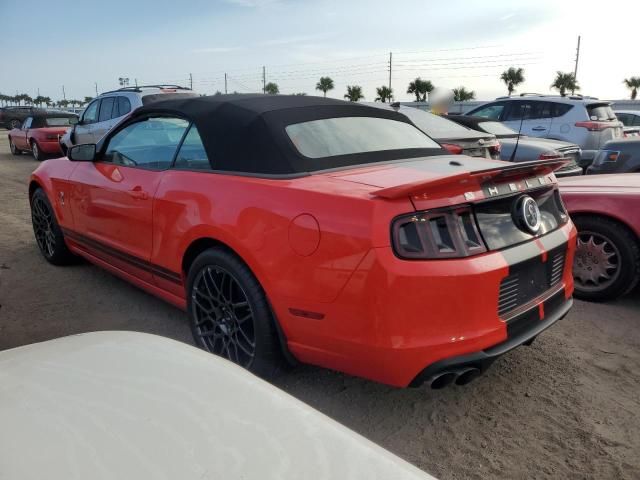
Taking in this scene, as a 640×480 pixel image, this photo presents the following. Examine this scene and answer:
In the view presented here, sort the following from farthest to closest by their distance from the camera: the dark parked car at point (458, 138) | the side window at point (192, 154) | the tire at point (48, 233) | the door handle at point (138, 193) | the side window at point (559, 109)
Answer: the side window at point (559, 109)
the dark parked car at point (458, 138)
the tire at point (48, 233)
the door handle at point (138, 193)
the side window at point (192, 154)

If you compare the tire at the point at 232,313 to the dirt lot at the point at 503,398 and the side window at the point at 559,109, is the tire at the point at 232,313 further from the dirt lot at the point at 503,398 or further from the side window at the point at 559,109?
the side window at the point at 559,109

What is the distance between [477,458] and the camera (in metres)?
2.24

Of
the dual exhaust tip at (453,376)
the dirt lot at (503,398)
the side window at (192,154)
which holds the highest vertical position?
the side window at (192,154)

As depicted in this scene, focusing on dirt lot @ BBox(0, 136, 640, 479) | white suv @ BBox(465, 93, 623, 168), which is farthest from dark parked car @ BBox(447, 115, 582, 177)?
dirt lot @ BBox(0, 136, 640, 479)

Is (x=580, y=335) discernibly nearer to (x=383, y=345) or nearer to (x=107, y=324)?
(x=383, y=345)

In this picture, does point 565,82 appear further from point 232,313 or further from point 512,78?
point 232,313

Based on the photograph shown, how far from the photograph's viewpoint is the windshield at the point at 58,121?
1555cm

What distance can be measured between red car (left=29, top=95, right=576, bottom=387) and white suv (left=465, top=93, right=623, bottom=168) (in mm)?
7043

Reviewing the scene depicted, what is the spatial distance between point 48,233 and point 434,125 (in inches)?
181

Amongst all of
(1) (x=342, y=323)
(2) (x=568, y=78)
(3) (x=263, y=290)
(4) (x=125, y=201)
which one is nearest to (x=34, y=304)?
(4) (x=125, y=201)

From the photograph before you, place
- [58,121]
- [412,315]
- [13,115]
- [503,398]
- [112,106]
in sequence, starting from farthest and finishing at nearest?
1. [13,115]
2. [58,121]
3. [112,106]
4. [503,398]
5. [412,315]

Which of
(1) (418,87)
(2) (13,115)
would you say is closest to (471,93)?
(1) (418,87)

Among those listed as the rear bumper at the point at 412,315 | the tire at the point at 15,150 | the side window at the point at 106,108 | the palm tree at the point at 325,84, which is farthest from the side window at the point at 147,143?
the palm tree at the point at 325,84

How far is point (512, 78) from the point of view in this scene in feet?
177
